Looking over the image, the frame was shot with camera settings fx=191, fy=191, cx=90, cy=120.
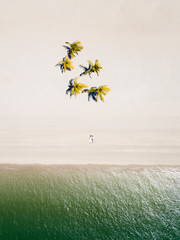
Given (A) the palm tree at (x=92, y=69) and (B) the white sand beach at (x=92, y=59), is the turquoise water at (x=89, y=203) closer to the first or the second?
(B) the white sand beach at (x=92, y=59)

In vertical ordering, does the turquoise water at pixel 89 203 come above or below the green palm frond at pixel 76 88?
below

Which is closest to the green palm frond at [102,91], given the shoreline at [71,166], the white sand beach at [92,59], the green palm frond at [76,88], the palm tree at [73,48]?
the white sand beach at [92,59]

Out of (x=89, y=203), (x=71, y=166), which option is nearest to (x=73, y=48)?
(x=71, y=166)

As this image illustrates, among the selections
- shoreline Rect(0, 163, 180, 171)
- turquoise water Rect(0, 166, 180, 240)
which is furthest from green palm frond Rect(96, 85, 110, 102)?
turquoise water Rect(0, 166, 180, 240)

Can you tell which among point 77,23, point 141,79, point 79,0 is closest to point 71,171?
point 141,79

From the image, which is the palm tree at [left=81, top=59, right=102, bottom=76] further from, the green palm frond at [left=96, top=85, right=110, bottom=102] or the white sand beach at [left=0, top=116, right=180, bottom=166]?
the white sand beach at [left=0, top=116, right=180, bottom=166]

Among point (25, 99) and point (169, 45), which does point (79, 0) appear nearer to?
point (169, 45)
